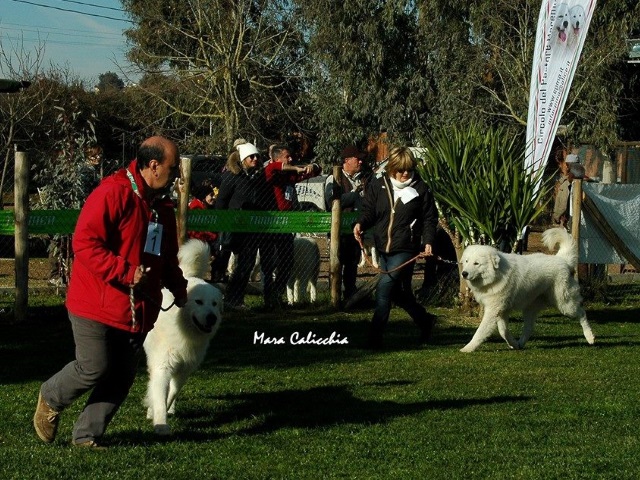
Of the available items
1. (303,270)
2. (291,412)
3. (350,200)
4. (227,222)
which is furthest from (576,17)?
(291,412)

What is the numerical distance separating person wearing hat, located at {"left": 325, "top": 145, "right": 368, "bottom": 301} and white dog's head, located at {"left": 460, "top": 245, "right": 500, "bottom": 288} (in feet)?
10.8

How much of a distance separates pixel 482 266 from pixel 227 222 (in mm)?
3548

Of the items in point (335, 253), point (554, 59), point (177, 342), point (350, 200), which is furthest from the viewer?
point (554, 59)

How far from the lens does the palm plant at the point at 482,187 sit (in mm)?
11867

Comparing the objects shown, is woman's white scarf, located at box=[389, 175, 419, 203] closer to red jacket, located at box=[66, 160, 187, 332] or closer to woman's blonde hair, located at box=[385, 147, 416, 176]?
woman's blonde hair, located at box=[385, 147, 416, 176]

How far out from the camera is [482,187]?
1184cm

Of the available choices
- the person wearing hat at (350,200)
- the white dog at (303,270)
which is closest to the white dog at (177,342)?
the white dog at (303,270)

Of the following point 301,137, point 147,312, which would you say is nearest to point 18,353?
point 147,312

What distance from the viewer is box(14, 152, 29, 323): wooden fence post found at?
37.5ft

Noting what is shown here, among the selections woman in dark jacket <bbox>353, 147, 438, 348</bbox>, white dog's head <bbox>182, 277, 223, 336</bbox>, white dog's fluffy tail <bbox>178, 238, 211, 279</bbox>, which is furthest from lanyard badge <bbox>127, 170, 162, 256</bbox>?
woman in dark jacket <bbox>353, 147, 438, 348</bbox>

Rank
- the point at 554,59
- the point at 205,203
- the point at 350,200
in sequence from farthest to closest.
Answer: the point at 554,59 → the point at 205,203 → the point at 350,200

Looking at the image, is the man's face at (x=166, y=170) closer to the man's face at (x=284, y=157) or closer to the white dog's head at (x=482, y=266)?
the white dog's head at (x=482, y=266)

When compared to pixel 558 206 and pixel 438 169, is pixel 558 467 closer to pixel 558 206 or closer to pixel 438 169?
pixel 438 169

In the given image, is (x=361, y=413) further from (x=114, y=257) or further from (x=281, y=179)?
(x=281, y=179)
